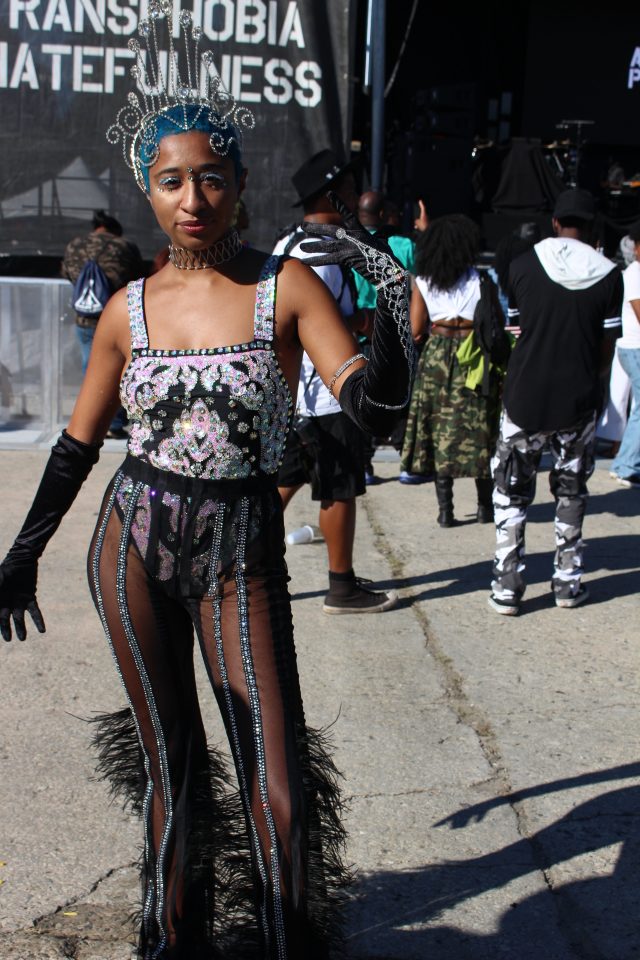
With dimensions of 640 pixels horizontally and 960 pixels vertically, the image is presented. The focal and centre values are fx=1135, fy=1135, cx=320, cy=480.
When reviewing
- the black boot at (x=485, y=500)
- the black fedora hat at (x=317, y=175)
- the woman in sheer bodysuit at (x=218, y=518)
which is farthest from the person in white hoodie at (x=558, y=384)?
the woman in sheer bodysuit at (x=218, y=518)

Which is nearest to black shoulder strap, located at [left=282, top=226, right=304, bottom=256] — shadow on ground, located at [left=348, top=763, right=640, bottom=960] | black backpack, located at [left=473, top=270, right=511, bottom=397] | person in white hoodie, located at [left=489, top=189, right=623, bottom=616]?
person in white hoodie, located at [left=489, top=189, right=623, bottom=616]

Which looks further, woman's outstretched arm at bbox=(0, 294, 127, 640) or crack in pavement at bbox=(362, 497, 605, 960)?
crack in pavement at bbox=(362, 497, 605, 960)

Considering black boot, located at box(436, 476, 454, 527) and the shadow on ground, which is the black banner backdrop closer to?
black boot, located at box(436, 476, 454, 527)

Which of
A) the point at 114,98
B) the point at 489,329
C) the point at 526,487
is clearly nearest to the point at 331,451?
the point at 526,487

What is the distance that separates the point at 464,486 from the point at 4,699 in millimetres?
4366

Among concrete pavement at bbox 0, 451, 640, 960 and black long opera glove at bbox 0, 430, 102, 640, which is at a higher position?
black long opera glove at bbox 0, 430, 102, 640

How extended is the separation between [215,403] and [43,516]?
0.55 m

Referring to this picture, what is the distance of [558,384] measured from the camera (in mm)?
5137

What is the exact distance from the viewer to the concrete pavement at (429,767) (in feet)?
9.61

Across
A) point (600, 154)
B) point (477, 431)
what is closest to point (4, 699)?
point (477, 431)

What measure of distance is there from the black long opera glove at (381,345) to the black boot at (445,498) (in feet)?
14.7

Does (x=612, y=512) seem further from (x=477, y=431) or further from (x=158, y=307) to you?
(x=158, y=307)

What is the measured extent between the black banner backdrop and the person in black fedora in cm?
531

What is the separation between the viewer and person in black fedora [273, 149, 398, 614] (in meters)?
5.12
